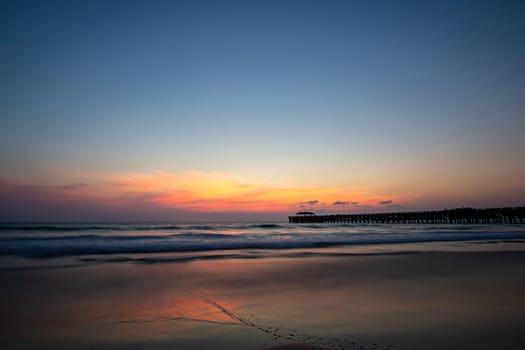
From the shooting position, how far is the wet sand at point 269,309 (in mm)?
3711

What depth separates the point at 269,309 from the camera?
16.4 feet

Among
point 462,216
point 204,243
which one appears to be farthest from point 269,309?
point 462,216

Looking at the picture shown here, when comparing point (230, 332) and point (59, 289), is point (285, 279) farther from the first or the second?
point (59, 289)

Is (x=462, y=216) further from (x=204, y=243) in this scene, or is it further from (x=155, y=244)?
(x=155, y=244)

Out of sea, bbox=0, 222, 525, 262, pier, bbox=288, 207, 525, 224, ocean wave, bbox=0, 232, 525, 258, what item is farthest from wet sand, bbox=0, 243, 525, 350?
pier, bbox=288, 207, 525, 224

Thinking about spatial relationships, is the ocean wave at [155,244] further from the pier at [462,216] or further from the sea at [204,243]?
the pier at [462,216]

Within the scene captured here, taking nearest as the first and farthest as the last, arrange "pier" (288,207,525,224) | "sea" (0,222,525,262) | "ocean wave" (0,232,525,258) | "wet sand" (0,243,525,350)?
"wet sand" (0,243,525,350), "sea" (0,222,525,262), "ocean wave" (0,232,525,258), "pier" (288,207,525,224)

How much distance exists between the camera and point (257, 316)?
462 centimetres

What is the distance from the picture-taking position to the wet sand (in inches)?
146

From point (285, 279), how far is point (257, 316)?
10.3 feet

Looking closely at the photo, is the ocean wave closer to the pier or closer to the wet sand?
the wet sand

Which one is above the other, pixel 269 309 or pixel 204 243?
pixel 269 309

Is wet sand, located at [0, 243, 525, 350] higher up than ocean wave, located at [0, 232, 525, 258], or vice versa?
wet sand, located at [0, 243, 525, 350]

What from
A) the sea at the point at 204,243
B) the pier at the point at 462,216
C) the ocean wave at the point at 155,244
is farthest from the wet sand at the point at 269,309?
the pier at the point at 462,216
